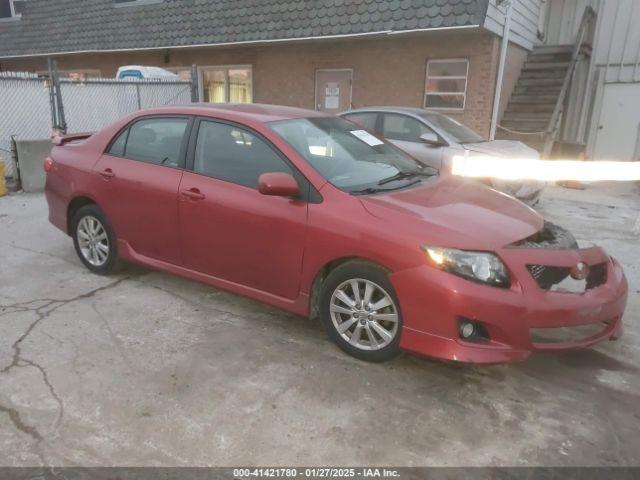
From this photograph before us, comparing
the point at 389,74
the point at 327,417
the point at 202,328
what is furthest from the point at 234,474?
the point at 389,74

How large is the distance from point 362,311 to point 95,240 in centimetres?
274

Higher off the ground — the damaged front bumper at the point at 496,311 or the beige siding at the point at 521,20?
the beige siding at the point at 521,20

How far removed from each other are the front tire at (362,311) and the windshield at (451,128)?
516 cm

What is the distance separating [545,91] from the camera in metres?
12.6

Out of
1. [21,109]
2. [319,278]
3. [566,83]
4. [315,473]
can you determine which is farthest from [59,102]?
[566,83]

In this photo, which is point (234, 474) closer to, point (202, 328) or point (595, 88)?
point (202, 328)

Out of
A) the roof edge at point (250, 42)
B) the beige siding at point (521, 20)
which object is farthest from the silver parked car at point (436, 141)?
the beige siding at point (521, 20)

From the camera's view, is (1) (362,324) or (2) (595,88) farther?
(2) (595,88)

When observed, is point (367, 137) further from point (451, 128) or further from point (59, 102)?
point (59, 102)

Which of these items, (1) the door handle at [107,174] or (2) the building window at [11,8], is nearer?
(1) the door handle at [107,174]

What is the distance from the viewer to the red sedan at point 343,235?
2871 mm

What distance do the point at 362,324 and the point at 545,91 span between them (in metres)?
11.6

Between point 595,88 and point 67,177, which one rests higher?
point 595,88

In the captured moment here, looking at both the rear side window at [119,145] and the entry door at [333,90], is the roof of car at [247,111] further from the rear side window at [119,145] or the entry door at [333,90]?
the entry door at [333,90]
